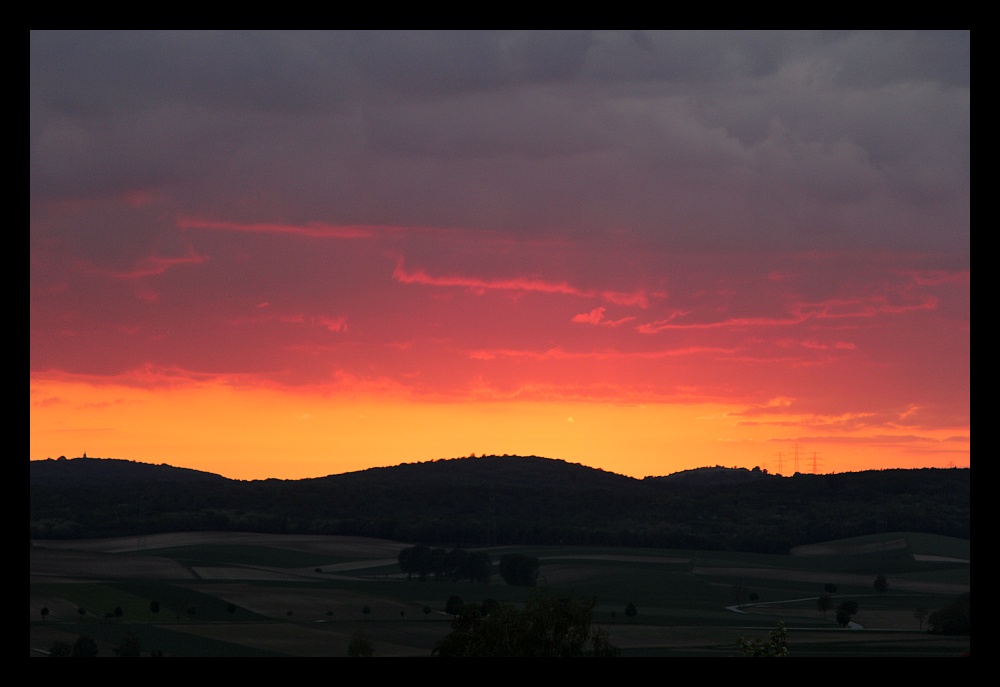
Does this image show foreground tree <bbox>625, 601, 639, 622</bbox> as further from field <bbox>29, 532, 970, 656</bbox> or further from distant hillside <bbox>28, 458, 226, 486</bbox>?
distant hillside <bbox>28, 458, 226, 486</bbox>

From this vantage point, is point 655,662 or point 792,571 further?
point 792,571

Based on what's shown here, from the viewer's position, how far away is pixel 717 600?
406 ft

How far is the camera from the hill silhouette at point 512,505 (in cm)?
15500

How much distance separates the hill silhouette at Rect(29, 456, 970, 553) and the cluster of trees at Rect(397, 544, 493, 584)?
26.2ft

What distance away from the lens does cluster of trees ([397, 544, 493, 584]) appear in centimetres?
14000

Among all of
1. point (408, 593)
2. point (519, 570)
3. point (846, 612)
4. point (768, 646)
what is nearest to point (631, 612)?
point (846, 612)

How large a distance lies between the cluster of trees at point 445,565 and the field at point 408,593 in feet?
6.33

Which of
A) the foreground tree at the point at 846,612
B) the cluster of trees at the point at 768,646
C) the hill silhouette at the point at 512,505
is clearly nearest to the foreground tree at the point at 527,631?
the cluster of trees at the point at 768,646
